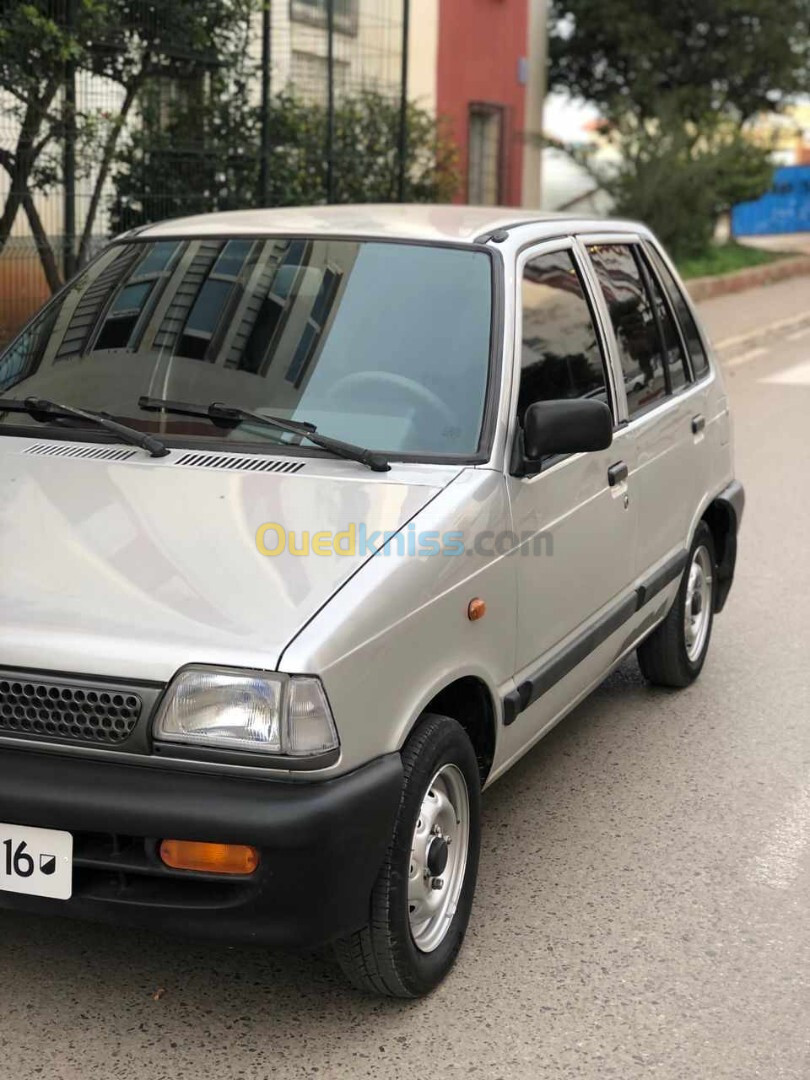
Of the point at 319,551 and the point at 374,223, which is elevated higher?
the point at 374,223

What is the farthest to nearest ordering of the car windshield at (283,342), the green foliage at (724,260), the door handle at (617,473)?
the green foliage at (724,260), the door handle at (617,473), the car windshield at (283,342)

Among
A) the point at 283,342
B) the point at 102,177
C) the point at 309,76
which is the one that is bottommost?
the point at 283,342

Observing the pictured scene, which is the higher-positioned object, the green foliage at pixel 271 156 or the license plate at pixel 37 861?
the green foliage at pixel 271 156

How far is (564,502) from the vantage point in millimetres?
4191

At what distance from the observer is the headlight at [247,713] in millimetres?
2982

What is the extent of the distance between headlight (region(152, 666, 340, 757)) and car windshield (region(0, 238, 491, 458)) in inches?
41.0

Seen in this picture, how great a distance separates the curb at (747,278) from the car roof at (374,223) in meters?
14.4

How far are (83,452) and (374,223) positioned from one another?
3.93ft

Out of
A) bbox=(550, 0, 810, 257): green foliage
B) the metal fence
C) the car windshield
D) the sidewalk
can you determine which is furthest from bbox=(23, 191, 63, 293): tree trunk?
bbox=(550, 0, 810, 257): green foliage

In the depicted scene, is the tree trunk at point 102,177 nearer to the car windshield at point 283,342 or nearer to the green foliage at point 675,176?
the car windshield at point 283,342

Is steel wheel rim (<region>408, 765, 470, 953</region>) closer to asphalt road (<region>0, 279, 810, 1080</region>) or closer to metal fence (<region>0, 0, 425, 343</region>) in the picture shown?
asphalt road (<region>0, 279, 810, 1080</region>)

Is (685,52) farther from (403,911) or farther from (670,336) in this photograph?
(403,911)

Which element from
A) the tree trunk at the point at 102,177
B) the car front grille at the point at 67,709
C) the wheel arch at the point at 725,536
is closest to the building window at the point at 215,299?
the car front grille at the point at 67,709

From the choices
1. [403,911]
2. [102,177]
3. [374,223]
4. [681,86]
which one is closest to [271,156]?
[102,177]
